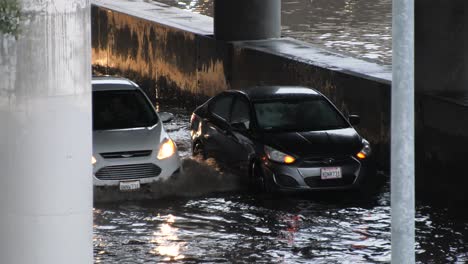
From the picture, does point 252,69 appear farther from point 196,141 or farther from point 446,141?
point 446,141

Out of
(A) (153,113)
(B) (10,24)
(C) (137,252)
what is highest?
(B) (10,24)

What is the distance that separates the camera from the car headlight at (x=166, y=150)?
16.9 m

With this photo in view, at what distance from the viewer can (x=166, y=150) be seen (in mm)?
17031

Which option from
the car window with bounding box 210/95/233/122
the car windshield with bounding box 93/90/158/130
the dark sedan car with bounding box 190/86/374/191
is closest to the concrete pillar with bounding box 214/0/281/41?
the dark sedan car with bounding box 190/86/374/191

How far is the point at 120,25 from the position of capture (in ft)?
102

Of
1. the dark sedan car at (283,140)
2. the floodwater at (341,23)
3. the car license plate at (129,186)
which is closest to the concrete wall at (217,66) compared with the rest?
the dark sedan car at (283,140)

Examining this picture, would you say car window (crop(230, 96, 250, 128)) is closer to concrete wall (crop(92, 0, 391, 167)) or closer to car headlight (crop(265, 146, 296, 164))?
car headlight (crop(265, 146, 296, 164))

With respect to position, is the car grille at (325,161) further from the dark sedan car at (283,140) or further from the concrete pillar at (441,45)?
the concrete pillar at (441,45)

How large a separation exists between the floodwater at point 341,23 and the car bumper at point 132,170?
1395 cm

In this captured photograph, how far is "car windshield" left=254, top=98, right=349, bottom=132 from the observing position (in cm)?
1791

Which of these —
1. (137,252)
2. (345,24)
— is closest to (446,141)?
(137,252)

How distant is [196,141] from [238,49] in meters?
6.16

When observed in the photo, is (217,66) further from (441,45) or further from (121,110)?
(441,45)

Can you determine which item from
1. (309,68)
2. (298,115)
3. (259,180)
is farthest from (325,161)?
(309,68)
